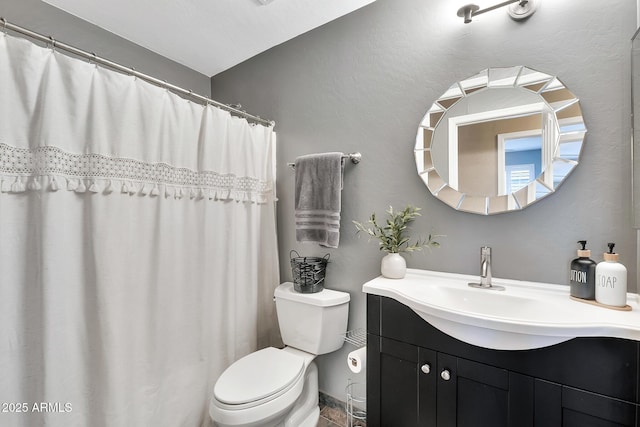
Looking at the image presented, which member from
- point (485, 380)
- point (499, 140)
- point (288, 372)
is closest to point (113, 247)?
point (288, 372)

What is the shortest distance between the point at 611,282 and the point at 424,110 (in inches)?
39.9

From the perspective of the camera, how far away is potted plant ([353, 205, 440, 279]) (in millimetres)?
1332

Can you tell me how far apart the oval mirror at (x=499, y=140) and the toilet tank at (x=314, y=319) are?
820mm

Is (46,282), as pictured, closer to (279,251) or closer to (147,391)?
(147,391)

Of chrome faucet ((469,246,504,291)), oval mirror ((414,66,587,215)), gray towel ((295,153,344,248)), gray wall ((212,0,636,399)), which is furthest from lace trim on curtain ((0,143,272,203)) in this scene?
chrome faucet ((469,246,504,291))

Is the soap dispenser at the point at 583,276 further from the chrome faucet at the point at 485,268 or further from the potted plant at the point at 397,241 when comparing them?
the potted plant at the point at 397,241

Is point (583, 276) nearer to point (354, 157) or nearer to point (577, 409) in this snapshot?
point (577, 409)

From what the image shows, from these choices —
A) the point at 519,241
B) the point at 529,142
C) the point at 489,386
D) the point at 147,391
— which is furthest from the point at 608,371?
the point at 147,391

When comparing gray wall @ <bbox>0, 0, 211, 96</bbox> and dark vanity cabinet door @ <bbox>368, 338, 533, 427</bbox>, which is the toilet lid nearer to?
dark vanity cabinet door @ <bbox>368, 338, 533, 427</bbox>

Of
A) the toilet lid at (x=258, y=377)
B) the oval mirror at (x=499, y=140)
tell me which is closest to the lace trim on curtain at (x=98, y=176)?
the toilet lid at (x=258, y=377)

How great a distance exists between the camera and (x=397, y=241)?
1372mm

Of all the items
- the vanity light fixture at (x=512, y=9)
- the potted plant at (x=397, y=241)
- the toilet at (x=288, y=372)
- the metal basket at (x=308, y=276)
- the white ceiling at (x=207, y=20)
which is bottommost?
the toilet at (x=288, y=372)

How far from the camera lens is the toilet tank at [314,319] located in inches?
60.1

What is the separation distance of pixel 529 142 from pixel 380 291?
895 mm
